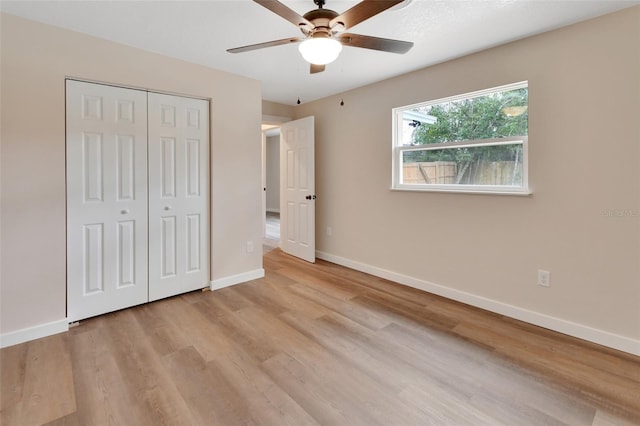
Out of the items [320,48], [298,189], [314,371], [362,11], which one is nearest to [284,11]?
[320,48]

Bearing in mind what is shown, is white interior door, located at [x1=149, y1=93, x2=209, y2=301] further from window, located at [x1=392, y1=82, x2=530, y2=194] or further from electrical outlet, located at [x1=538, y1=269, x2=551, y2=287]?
electrical outlet, located at [x1=538, y1=269, x2=551, y2=287]

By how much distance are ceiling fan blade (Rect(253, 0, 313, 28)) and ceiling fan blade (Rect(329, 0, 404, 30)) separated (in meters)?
0.17

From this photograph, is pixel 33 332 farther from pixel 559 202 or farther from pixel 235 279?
pixel 559 202

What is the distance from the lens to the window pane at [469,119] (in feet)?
8.63

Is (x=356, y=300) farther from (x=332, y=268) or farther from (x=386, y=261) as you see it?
(x=332, y=268)

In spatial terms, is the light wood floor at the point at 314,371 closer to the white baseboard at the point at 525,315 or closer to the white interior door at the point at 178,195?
the white baseboard at the point at 525,315

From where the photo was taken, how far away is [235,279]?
3.48 m

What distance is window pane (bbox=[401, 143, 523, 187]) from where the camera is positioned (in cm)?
268

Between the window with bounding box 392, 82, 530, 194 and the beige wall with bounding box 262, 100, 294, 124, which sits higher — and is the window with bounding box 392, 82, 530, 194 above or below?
below

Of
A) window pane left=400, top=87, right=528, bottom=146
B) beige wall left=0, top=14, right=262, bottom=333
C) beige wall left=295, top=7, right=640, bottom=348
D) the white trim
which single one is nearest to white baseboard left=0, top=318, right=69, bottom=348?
beige wall left=0, top=14, right=262, bottom=333

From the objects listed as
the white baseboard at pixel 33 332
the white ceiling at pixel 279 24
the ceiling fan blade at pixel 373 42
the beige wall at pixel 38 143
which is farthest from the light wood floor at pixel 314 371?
the white ceiling at pixel 279 24

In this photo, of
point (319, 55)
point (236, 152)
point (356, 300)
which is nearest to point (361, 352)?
point (356, 300)

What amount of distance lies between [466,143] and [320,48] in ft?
6.14

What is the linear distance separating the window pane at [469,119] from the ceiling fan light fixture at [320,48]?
1.79 meters
